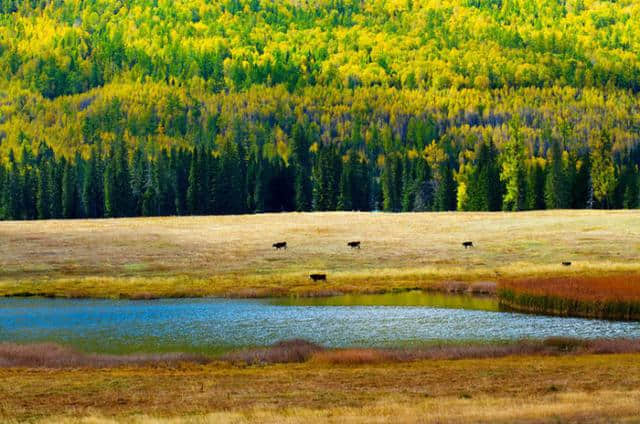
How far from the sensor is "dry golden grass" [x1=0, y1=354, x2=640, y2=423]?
24000 mm

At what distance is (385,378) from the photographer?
101 feet

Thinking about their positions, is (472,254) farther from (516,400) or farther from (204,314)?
(516,400)

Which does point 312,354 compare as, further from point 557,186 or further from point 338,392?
point 557,186

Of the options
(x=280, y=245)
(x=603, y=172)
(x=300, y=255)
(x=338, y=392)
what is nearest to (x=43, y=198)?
(x=603, y=172)

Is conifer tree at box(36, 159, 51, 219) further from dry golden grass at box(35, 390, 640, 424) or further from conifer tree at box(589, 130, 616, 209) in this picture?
dry golden grass at box(35, 390, 640, 424)

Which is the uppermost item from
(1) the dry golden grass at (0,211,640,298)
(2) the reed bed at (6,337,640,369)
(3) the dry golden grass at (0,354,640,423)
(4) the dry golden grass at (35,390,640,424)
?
(4) the dry golden grass at (35,390,640,424)

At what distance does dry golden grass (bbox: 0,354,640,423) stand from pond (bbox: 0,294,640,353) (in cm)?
769

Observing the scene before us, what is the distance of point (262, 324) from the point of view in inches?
1892

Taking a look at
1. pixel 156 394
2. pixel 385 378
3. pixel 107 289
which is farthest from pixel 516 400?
pixel 107 289

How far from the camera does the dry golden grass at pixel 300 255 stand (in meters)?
66.4

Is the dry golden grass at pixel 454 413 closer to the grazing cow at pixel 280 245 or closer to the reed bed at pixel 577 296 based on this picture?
the reed bed at pixel 577 296

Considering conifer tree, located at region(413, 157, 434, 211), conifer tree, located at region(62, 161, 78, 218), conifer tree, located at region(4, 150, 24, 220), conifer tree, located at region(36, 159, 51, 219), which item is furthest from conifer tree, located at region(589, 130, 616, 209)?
conifer tree, located at region(4, 150, 24, 220)

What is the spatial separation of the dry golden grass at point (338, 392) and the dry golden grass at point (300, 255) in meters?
28.8

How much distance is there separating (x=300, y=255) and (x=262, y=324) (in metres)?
34.4
